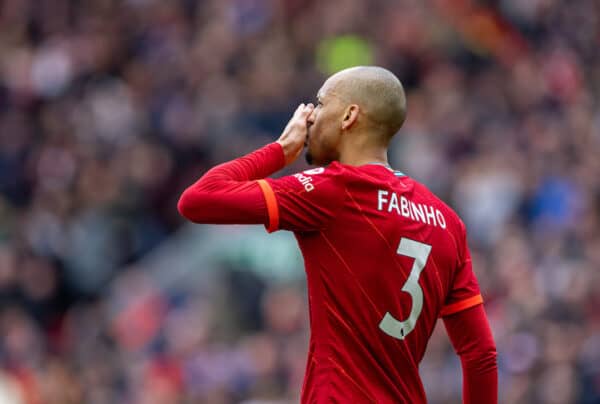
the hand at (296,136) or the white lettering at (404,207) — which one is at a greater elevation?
the hand at (296,136)

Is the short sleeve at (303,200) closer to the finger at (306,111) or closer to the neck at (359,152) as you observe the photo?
the neck at (359,152)

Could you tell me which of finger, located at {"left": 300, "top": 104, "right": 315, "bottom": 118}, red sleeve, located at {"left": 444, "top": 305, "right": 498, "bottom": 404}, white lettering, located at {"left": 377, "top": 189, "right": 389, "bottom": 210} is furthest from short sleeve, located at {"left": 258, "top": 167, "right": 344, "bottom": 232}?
red sleeve, located at {"left": 444, "top": 305, "right": 498, "bottom": 404}

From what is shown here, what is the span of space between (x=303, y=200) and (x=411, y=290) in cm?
57

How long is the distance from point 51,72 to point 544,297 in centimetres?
807

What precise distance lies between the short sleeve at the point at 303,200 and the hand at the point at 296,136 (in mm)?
304

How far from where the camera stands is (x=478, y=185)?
12625 mm

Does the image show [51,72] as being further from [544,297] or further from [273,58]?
[544,297]

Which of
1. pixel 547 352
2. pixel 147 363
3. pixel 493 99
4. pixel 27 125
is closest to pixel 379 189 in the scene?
pixel 547 352

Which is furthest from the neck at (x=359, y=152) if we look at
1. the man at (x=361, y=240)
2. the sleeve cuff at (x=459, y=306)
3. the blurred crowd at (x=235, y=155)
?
the blurred crowd at (x=235, y=155)

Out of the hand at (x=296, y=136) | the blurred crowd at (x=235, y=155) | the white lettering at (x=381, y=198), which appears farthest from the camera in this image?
the blurred crowd at (x=235, y=155)

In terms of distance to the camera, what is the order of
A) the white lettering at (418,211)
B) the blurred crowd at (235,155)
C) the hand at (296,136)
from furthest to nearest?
the blurred crowd at (235,155) → the hand at (296,136) → the white lettering at (418,211)

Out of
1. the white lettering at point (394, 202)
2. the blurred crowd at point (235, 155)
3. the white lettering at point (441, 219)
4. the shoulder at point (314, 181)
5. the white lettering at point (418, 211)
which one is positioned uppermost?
the shoulder at point (314, 181)

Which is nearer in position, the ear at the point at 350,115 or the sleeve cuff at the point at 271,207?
the sleeve cuff at the point at 271,207

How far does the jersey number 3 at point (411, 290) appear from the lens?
5102 millimetres
